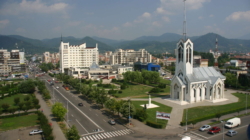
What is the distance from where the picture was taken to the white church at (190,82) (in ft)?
151

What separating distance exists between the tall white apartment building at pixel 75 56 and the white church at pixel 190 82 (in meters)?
85.0

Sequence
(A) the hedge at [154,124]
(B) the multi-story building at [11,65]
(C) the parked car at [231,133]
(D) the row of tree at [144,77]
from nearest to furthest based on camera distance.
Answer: (C) the parked car at [231,133] < (A) the hedge at [154,124] < (D) the row of tree at [144,77] < (B) the multi-story building at [11,65]

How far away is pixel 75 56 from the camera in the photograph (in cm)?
12238

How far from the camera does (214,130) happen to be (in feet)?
93.7

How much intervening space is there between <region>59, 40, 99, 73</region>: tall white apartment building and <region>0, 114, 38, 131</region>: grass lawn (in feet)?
277

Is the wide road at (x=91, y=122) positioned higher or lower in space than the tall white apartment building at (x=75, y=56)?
lower

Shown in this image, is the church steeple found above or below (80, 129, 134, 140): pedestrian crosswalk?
above

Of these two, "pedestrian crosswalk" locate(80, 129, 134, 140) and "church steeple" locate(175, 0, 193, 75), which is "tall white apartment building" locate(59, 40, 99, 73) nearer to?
"church steeple" locate(175, 0, 193, 75)

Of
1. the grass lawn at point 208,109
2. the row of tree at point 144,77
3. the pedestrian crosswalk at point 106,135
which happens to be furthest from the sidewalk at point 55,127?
the row of tree at point 144,77

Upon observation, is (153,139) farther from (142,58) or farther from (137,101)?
(142,58)

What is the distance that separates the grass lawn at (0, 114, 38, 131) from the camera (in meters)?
33.0

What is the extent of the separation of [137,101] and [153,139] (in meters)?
21.9

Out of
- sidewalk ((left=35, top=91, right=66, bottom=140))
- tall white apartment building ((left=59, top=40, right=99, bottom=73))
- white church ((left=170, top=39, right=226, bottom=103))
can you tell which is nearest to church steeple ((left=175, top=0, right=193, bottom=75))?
white church ((left=170, top=39, right=226, bottom=103))

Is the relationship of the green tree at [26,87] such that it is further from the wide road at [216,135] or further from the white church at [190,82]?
the wide road at [216,135]
